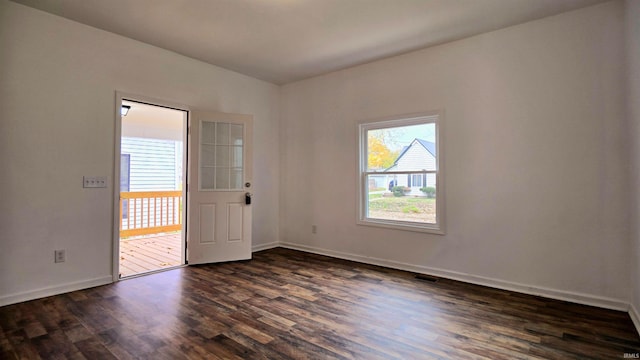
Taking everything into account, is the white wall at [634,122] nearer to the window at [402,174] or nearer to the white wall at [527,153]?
the white wall at [527,153]

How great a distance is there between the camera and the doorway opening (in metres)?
6.46

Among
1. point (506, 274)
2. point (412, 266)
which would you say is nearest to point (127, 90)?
point (412, 266)

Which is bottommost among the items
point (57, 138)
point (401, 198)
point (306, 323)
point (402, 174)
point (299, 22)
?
point (306, 323)

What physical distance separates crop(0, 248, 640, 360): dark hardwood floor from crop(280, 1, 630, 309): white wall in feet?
1.10

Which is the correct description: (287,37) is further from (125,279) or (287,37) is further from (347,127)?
(125,279)

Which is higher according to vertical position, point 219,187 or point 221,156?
point 221,156

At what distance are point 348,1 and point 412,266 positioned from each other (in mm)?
3073

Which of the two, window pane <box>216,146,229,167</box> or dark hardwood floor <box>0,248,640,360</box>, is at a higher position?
window pane <box>216,146,229,167</box>

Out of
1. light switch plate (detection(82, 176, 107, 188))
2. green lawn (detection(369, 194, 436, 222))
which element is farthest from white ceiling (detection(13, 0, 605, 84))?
green lawn (detection(369, 194, 436, 222))

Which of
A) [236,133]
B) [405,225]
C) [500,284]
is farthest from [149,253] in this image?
[500,284]

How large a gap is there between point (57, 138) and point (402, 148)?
387 centimetres

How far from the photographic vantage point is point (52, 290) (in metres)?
3.20

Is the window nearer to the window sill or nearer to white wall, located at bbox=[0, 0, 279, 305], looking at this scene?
the window sill

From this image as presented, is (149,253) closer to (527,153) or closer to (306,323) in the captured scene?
(306,323)
